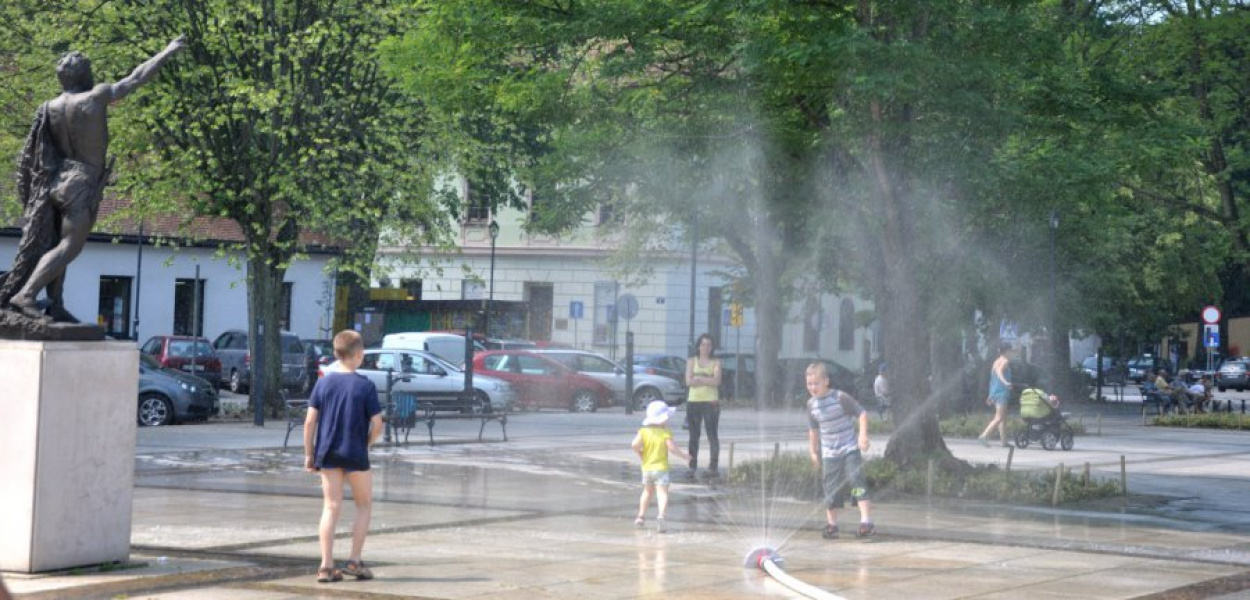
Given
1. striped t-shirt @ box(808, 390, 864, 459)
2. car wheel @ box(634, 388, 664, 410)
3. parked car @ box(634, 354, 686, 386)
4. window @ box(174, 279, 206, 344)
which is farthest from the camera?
window @ box(174, 279, 206, 344)

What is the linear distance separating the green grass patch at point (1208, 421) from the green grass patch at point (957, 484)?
70.6 feet

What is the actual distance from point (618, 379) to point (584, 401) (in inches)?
71.0

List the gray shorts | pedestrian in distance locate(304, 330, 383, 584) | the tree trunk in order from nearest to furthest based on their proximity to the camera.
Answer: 1. pedestrian in distance locate(304, 330, 383, 584)
2. the gray shorts
3. the tree trunk

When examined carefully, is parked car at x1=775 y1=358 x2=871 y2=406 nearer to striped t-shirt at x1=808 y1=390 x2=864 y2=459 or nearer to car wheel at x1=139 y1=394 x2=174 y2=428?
car wheel at x1=139 y1=394 x2=174 y2=428

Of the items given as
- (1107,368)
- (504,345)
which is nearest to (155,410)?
(504,345)

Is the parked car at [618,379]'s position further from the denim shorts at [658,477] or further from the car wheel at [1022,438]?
the denim shorts at [658,477]

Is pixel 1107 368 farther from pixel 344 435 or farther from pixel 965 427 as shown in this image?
pixel 344 435

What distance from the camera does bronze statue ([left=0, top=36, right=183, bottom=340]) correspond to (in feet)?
38.6

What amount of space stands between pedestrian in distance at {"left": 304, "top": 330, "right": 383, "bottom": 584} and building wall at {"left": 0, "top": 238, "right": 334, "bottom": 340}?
37.9 m

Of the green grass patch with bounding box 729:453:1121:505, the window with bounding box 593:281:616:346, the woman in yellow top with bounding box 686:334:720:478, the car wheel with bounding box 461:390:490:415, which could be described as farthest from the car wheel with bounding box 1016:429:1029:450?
the window with bounding box 593:281:616:346

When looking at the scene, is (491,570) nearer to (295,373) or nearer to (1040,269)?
(295,373)

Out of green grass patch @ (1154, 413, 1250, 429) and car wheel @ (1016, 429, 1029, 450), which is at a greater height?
green grass patch @ (1154, 413, 1250, 429)

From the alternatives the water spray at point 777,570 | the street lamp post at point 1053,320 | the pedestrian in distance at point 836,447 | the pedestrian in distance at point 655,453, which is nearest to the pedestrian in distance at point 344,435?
the water spray at point 777,570

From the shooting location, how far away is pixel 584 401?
42.6m
